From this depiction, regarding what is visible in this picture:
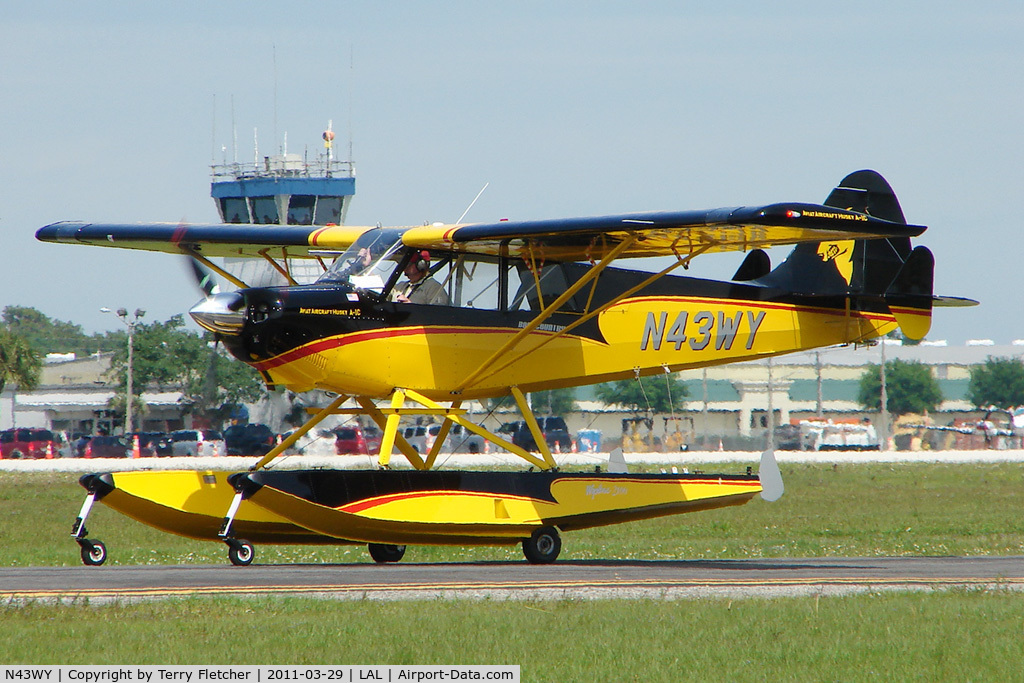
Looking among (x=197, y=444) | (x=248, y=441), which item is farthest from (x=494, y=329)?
(x=197, y=444)

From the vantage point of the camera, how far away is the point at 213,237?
18.6 meters

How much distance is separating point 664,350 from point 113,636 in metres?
10.8

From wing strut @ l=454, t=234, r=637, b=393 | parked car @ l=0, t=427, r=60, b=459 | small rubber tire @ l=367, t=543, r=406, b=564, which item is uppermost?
wing strut @ l=454, t=234, r=637, b=393

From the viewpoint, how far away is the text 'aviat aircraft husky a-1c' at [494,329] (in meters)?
14.9

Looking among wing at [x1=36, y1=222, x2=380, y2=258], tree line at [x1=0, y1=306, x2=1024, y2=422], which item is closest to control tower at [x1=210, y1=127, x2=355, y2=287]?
tree line at [x1=0, y1=306, x2=1024, y2=422]

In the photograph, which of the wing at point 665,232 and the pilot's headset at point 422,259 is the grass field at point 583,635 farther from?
the pilot's headset at point 422,259

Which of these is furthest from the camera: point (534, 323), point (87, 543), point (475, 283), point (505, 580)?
point (475, 283)

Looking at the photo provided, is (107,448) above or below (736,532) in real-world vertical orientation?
below

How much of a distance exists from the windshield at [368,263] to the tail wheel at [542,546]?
146 inches

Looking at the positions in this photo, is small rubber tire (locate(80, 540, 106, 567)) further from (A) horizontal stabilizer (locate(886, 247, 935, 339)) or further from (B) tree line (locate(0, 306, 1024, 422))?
(B) tree line (locate(0, 306, 1024, 422))

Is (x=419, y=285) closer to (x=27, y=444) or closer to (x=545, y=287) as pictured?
(x=545, y=287)

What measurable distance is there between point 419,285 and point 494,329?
4.02 feet

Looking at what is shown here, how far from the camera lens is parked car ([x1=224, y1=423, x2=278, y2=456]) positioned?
56312 millimetres
